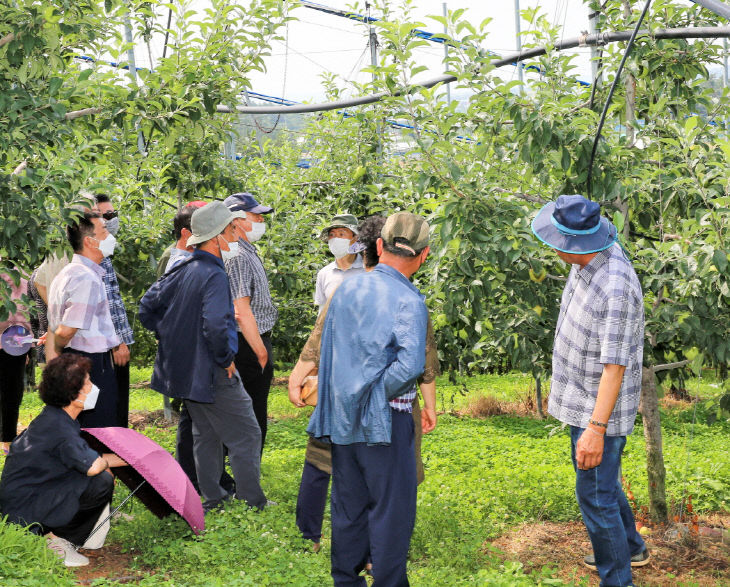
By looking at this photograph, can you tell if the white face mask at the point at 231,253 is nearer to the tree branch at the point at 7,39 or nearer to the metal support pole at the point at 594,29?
the tree branch at the point at 7,39

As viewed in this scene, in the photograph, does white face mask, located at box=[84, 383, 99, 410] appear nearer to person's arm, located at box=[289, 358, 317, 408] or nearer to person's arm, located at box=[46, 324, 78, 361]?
person's arm, located at box=[46, 324, 78, 361]

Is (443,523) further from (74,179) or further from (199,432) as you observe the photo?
(74,179)

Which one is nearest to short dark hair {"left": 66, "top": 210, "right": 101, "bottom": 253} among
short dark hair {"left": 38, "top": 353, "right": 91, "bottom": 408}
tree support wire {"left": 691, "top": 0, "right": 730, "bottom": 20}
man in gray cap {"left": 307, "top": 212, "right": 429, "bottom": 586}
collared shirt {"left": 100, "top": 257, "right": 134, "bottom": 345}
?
collared shirt {"left": 100, "top": 257, "right": 134, "bottom": 345}

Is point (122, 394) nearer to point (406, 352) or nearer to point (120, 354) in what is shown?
point (120, 354)

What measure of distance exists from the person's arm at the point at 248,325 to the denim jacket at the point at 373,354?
79.1 inches

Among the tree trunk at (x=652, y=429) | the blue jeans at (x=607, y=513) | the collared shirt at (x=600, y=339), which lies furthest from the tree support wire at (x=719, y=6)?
the tree trunk at (x=652, y=429)

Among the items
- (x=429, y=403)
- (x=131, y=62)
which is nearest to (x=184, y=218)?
(x=429, y=403)

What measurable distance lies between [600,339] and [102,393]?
10.5 feet

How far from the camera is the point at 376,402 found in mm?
3334

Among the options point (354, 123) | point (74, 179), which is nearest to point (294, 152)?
point (354, 123)

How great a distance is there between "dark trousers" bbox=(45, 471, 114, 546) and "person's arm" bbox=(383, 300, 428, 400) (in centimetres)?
205

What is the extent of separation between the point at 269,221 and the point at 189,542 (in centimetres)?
509

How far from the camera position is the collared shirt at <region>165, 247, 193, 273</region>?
5165mm

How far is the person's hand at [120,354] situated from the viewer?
→ 5.55 m
